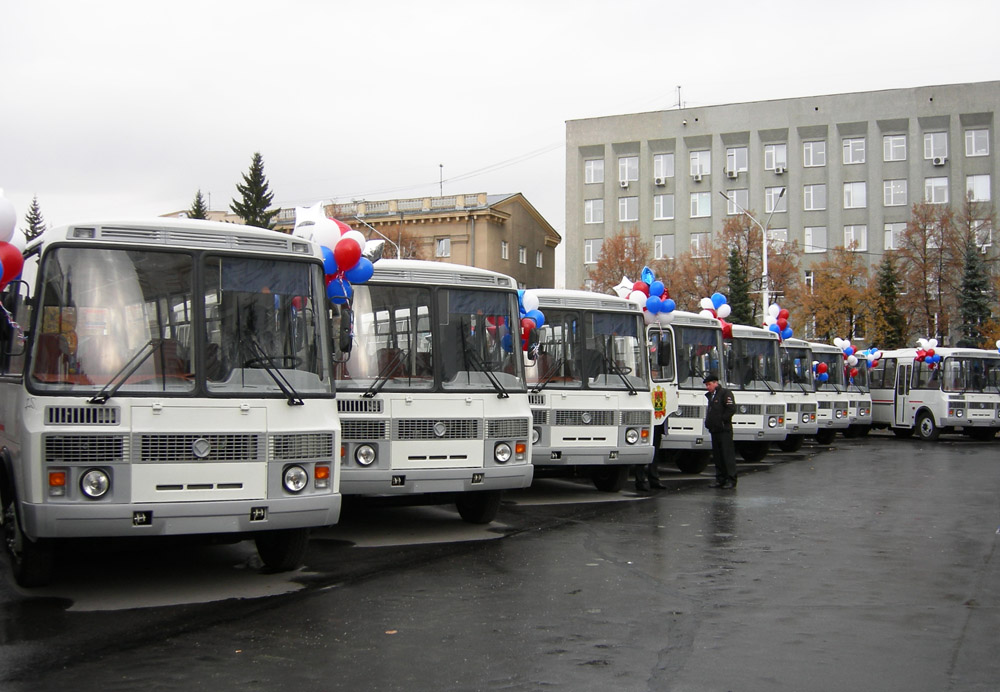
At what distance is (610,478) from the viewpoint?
15.8 meters

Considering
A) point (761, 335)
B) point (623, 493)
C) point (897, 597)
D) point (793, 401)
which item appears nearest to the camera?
point (897, 597)

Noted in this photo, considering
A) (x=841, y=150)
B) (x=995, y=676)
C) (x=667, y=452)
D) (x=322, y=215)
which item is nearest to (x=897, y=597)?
(x=995, y=676)

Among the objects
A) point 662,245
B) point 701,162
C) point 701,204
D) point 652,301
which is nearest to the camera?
point 652,301

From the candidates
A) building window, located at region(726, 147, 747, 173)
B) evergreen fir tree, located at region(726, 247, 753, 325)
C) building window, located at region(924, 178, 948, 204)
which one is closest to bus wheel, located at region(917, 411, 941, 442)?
evergreen fir tree, located at region(726, 247, 753, 325)

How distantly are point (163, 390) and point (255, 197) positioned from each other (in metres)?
55.7

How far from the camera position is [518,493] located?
15.7 metres

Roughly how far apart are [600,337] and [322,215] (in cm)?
564

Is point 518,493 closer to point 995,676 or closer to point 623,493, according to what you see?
point 623,493

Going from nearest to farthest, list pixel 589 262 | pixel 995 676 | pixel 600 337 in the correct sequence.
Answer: pixel 995 676 → pixel 600 337 → pixel 589 262

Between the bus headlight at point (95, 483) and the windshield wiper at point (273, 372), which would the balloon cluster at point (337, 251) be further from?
the bus headlight at point (95, 483)

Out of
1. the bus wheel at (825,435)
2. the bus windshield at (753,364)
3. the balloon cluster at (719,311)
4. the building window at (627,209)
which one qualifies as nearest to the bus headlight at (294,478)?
the balloon cluster at (719,311)

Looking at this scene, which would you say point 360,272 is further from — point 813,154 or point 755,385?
point 813,154

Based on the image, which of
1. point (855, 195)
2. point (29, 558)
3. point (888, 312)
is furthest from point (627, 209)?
point (29, 558)

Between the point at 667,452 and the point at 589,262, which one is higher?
the point at 589,262
